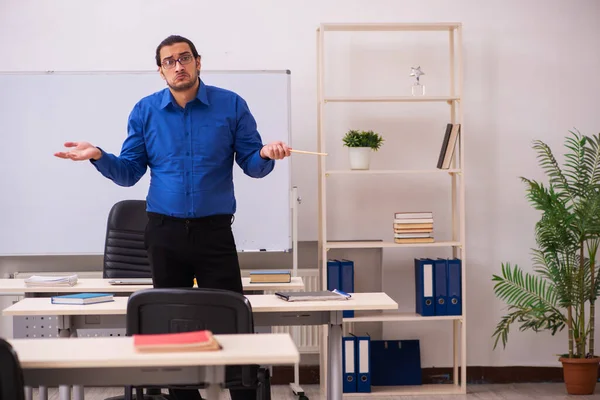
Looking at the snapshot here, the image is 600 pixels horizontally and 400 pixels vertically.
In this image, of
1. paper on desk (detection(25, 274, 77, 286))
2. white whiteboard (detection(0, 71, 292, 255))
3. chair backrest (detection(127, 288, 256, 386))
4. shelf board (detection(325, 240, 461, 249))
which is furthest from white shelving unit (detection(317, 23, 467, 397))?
chair backrest (detection(127, 288, 256, 386))

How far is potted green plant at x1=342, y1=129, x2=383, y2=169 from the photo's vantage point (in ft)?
16.4

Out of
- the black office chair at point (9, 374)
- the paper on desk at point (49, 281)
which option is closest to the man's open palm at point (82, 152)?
the paper on desk at point (49, 281)

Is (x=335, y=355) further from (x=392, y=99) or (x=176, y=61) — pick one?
(x=392, y=99)

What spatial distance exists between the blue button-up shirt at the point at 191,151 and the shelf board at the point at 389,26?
1.71m

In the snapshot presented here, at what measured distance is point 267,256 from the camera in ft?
17.6

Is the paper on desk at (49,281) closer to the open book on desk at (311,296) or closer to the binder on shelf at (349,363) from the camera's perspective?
the open book on desk at (311,296)

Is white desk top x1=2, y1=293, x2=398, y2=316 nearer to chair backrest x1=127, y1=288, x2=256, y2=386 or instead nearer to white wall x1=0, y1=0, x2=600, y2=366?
chair backrest x1=127, y1=288, x2=256, y2=386

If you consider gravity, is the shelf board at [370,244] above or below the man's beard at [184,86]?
below

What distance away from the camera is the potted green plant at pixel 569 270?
4.78 meters

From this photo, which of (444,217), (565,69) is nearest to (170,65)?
(444,217)

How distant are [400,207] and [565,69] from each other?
1.42 metres

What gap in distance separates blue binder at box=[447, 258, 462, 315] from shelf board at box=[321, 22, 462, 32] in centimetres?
143

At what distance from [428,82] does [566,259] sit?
56.4 inches

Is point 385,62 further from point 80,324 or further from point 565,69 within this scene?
point 80,324
